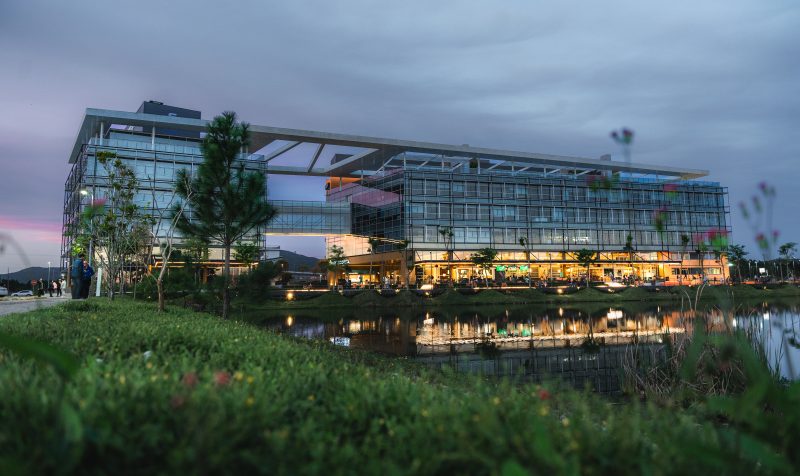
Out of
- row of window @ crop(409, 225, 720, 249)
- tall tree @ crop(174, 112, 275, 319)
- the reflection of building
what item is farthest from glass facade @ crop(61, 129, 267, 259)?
tall tree @ crop(174, 112, 275, 319)

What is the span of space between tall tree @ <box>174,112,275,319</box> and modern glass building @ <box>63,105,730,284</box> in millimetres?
42124

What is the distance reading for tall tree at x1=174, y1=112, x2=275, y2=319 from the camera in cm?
1781

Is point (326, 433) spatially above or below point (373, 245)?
below

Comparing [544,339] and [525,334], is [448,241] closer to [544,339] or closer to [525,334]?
[525,334]

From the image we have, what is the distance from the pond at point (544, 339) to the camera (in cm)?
1031

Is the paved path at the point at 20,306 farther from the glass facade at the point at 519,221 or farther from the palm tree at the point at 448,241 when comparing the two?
the palm tree at the point at 448,241

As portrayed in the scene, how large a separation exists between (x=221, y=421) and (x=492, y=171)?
73888 millimetres

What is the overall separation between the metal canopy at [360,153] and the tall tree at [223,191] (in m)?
28.1

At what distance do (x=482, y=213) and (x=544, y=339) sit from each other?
177 feet

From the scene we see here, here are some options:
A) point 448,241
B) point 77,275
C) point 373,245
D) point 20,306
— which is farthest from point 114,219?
point 373,245

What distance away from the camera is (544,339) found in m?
19.6

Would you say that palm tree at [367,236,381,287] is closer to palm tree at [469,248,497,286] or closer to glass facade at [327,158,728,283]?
glass facade at [327,158,728,283]

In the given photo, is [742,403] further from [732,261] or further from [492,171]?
[732,261]

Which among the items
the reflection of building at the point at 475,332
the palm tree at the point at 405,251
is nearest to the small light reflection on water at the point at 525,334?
the reflection of building at the point at 475,332
